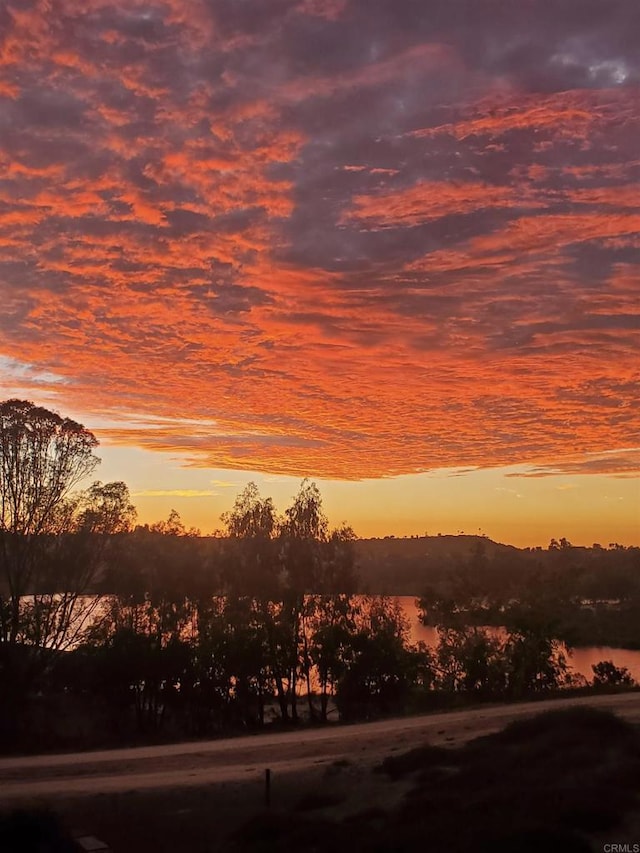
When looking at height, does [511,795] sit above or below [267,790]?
above

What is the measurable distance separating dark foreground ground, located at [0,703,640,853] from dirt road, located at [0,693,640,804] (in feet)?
2.36

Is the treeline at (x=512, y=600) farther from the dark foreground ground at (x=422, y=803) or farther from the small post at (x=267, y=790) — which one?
the small post at (x=267, y=790)

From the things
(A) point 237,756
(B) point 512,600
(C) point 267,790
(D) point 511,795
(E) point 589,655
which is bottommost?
(E) point 589,655

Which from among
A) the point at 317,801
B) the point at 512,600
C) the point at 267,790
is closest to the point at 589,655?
the point at 512,600

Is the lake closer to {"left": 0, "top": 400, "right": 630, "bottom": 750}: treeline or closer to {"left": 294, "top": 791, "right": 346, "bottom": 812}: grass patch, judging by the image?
{"left": 0, "top": 400, "right": 630, "bottom": 750}: treeline

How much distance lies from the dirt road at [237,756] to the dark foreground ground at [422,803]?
72 centimetres

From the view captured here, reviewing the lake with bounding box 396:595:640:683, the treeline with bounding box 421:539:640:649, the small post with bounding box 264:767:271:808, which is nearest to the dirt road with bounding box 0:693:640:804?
the small post with bounding box 264:767:271:808

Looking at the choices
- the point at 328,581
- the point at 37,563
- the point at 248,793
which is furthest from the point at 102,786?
the point at 328,581

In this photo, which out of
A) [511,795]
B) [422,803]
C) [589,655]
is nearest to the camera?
[511,795]

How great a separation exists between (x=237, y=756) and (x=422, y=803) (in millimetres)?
9595

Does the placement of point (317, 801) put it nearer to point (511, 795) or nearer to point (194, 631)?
point (511, 795)

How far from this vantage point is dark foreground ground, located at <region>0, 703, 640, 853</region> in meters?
13.5

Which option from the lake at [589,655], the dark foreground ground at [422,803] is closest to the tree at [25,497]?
the dark foreground ground at [422,803]

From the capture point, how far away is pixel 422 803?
15.8 meters
